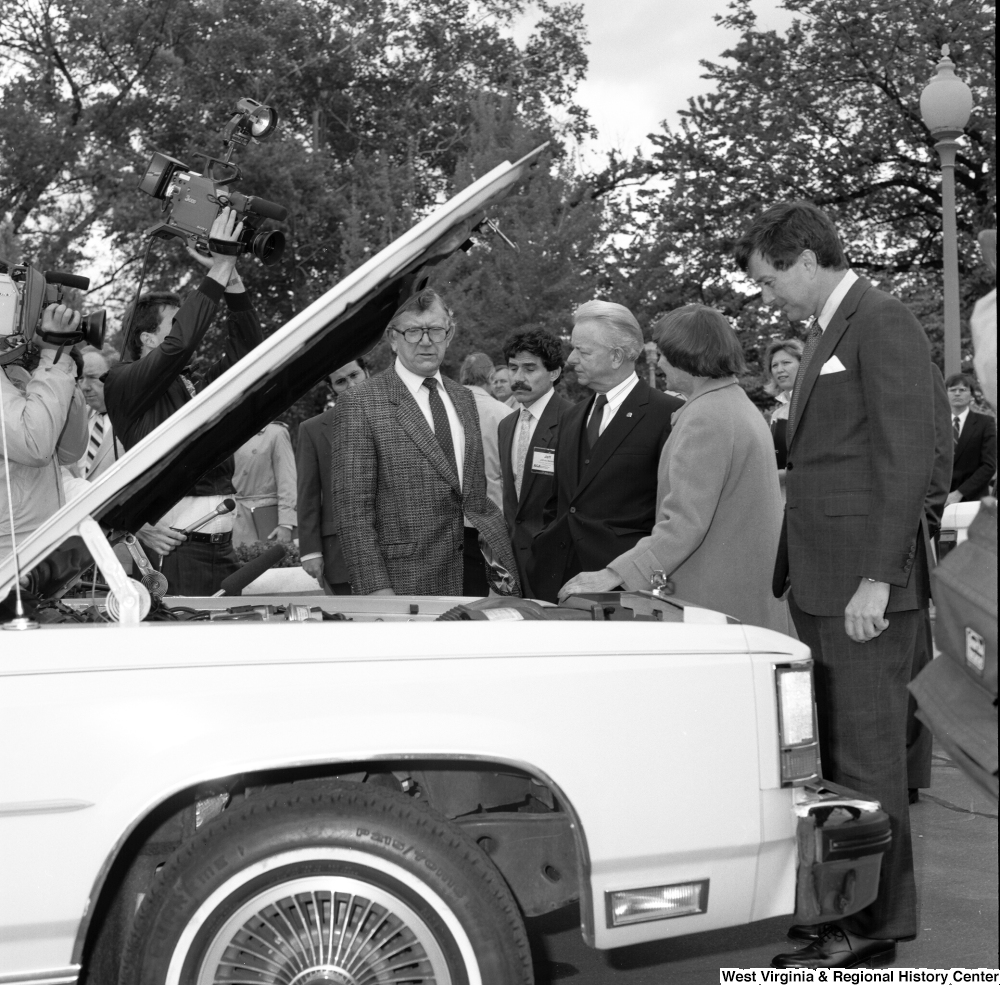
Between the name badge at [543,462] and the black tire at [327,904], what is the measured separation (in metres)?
3.09

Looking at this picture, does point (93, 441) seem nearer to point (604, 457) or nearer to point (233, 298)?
point (233, 298)

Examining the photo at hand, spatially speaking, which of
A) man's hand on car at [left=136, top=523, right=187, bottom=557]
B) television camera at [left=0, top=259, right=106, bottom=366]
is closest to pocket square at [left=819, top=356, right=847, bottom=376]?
television camera at [left=0, top=259, right=106, bottom=366]

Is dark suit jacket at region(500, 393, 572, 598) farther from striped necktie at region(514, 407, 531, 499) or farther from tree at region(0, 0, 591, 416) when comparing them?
tree at region(0, 0, 591, 416)

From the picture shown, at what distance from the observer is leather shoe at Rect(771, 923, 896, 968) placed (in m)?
3.63

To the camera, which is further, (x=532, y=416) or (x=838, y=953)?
(x=532, y=416)

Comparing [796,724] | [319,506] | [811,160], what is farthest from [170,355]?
[811,160]

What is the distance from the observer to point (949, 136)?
1248 centimetres

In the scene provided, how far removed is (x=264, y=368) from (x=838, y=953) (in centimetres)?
234

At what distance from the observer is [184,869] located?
8.52 ft

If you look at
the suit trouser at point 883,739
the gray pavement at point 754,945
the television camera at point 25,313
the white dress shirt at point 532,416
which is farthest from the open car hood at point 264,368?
the white dress shirt at point 532,416

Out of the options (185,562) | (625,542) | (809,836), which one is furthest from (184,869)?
(185,562)

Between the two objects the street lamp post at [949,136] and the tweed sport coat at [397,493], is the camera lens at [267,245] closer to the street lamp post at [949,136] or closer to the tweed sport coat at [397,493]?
the tweed sport coat at [397,493]

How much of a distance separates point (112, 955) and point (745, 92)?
2742cm

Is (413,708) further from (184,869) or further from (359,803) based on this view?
(184,869)
